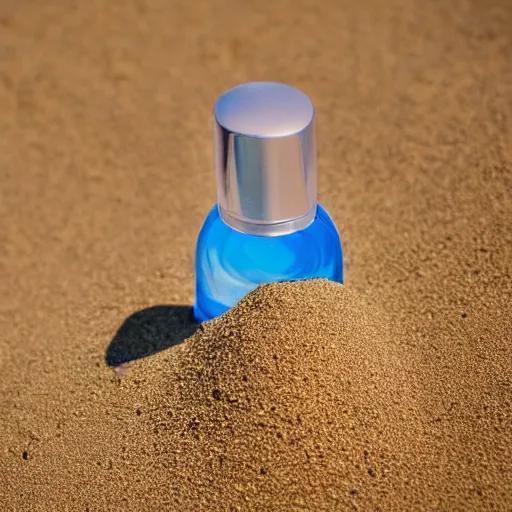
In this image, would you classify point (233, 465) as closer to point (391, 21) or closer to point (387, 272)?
point (387, 272)

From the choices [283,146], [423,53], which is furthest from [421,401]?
[423,53]

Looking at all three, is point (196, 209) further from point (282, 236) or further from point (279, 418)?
point (279, 418)

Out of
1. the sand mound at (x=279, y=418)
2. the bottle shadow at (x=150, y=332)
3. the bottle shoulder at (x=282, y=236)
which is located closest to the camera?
the sand mound at (x=279, y=418)

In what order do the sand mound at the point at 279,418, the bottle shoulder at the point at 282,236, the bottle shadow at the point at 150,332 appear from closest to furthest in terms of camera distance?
the sand mound at the point at 279,418
the bottle shoulder at the point at 282,236
the bottle shadow at the point at 150,332

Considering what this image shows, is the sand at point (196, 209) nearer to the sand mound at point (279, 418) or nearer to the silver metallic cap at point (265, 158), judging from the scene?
the sand mound at point (279, 418)

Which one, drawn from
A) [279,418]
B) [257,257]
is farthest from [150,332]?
[279,418]

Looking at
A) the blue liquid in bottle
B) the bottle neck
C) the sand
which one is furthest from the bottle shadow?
the bottle neck

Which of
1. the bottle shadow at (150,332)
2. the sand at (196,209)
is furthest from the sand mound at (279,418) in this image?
the bottle shadow at (150,332)
